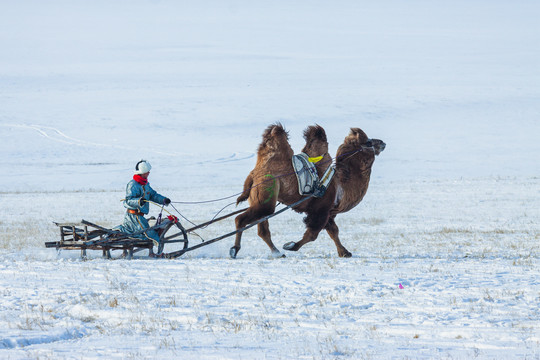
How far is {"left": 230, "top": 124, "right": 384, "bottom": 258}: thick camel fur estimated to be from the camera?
10742 millimetres

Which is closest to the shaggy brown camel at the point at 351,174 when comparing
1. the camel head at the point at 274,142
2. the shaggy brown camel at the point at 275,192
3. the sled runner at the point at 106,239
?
the shaggy brown camel at the point at 275,192

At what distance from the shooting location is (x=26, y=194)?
95.2 feet

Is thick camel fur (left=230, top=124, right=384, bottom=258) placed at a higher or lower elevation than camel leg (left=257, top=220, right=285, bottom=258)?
higher

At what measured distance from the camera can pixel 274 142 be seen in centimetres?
1112

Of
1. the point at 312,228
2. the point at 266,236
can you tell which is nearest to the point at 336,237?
the point at 312,228

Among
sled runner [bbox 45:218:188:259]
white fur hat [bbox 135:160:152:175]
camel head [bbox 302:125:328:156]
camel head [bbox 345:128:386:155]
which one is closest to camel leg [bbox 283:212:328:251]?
camel head [bbox 302:125:328:156]

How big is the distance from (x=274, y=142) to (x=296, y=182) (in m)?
0.70

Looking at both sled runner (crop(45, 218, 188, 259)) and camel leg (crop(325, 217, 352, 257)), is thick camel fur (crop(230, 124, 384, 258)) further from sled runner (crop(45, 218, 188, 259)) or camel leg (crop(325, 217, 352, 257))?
sled runner (crop(45, 218, 188, 259))

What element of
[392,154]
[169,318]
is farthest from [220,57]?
[169,318]

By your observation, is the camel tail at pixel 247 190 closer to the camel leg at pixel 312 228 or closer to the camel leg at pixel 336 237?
the camel leg at pixel 312 228

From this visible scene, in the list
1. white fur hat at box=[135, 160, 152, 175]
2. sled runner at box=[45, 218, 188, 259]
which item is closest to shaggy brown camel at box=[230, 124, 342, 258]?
sled runner at box=[45, 218, 188, 259]

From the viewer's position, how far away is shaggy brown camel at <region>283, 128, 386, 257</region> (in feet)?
37.4

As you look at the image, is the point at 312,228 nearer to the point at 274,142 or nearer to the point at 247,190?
the point at 247,190

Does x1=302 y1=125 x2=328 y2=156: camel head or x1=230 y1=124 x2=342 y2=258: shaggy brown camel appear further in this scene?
x1=302 y1=125 x2=328 y2=156: camel head
